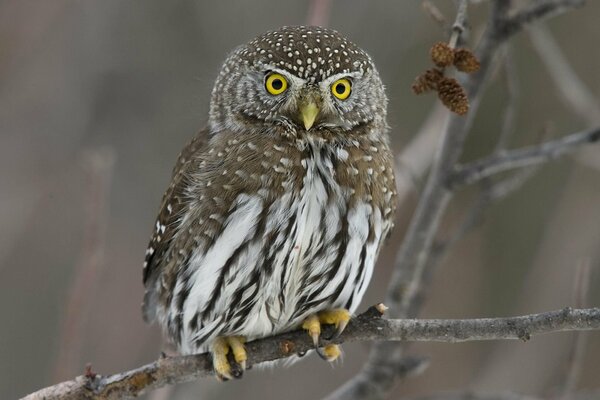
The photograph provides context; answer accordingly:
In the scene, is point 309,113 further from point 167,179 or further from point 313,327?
point 167,179

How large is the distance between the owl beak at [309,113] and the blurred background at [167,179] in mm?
1841

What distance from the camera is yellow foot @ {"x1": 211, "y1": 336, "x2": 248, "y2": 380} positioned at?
4.02 metres

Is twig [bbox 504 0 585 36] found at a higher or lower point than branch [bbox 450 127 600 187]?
higher

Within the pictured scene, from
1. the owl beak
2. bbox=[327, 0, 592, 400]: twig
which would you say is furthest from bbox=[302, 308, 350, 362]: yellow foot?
the owl beak

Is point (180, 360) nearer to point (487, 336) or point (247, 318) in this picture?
point (247, 318)

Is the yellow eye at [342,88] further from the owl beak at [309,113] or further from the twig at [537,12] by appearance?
the twig at [537,12]

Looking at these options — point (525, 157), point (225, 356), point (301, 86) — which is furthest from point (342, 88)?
point (225, 356)

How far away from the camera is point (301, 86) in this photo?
158 inches

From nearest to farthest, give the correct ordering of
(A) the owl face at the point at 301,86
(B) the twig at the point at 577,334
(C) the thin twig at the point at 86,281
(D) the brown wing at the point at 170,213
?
(B) the twig at the point at 577,334, (C) the thin twig at the point at 86,281, (A) the owl face at the point at 301,86, (D) the brown wing at the point at 170,213

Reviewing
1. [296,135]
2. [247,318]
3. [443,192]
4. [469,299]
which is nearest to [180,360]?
[247,318]

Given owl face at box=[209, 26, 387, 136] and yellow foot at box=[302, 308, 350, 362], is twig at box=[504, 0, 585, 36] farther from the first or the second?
yellow foot at box=[302, 308, 350, 362]

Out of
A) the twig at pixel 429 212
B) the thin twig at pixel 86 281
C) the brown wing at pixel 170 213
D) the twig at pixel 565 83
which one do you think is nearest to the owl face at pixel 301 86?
the brown wing at pixel 170 213

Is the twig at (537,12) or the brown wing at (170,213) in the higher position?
the twig at (537,12)

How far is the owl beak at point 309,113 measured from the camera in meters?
3.93
